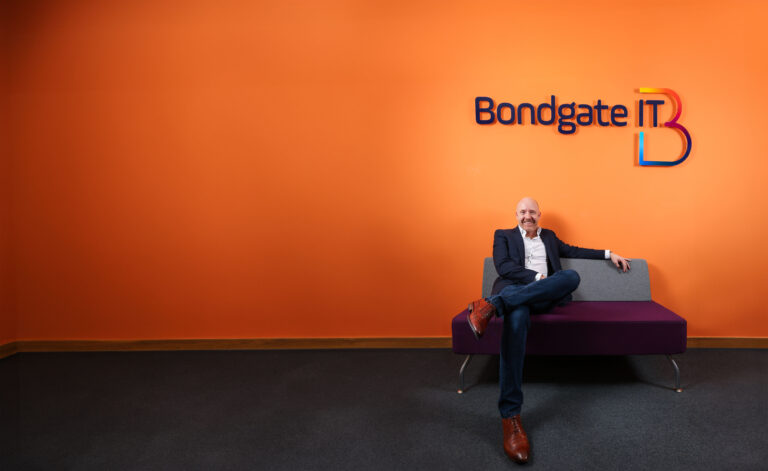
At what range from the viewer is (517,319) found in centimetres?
236

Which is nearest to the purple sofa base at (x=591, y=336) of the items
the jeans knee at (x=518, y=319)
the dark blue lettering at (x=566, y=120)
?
the jeans knee at (x=518, y=319)

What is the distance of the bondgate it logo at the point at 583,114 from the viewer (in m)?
3.61

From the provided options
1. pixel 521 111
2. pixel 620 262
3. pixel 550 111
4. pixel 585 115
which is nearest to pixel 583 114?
pixel 585 115

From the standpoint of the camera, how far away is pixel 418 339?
12.4 ft

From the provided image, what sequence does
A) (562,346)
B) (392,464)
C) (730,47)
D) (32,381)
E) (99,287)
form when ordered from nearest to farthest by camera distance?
(392,464) → (562,346) → (32,381) → (730,47) → (99,287)

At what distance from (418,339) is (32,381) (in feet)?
9.83

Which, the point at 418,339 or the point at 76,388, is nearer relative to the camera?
the point at 76,388

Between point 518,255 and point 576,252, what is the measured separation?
1.89ft

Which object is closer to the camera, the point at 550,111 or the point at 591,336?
the point at 591,336

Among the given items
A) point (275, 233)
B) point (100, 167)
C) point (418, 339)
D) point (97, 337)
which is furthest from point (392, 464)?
point (100, 167)

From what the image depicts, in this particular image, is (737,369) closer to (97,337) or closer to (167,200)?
(167,200)

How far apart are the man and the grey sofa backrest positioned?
11 centimetres

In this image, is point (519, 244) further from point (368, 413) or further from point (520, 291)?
point (368, 413)

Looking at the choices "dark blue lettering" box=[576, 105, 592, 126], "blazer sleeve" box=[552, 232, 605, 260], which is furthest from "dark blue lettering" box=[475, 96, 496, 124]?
"blazer sleeve" box=[552, 232, 605, 260]
